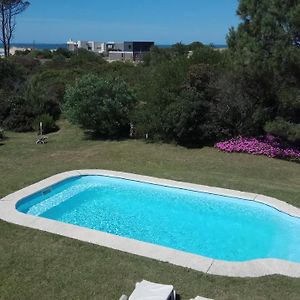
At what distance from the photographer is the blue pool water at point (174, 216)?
924cm

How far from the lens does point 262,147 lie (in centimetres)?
1600

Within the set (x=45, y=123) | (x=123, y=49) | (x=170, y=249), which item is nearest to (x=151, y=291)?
(x=170, y=249)

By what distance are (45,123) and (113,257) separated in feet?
47.2

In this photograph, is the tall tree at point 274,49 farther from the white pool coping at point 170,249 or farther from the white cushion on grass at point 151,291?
the white cushion on grass at point 151,291

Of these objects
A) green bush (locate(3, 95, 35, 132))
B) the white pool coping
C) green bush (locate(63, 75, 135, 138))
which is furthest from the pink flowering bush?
green bush (locate(3, 95, 35, 132))

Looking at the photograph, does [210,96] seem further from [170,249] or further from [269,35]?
[170,249]

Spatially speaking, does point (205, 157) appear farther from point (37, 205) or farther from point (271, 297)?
point (271, 297)

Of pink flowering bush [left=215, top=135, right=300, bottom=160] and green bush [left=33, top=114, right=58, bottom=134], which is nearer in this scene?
pink flowering bush [left=215, top=135, right=300, bottom=160]

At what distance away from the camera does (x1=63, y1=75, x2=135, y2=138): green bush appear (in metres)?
18.5

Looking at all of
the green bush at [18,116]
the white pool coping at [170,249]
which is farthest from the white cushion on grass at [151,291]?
the green bush at [18,116]

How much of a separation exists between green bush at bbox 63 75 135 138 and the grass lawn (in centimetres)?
385

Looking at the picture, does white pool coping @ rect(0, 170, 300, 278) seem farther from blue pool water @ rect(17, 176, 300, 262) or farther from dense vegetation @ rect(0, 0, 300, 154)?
dense vegetation @ rect(0, 0, 300, 154)

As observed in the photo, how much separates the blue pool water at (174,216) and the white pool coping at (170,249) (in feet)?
0.78

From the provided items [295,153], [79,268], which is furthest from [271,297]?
[295,153]
